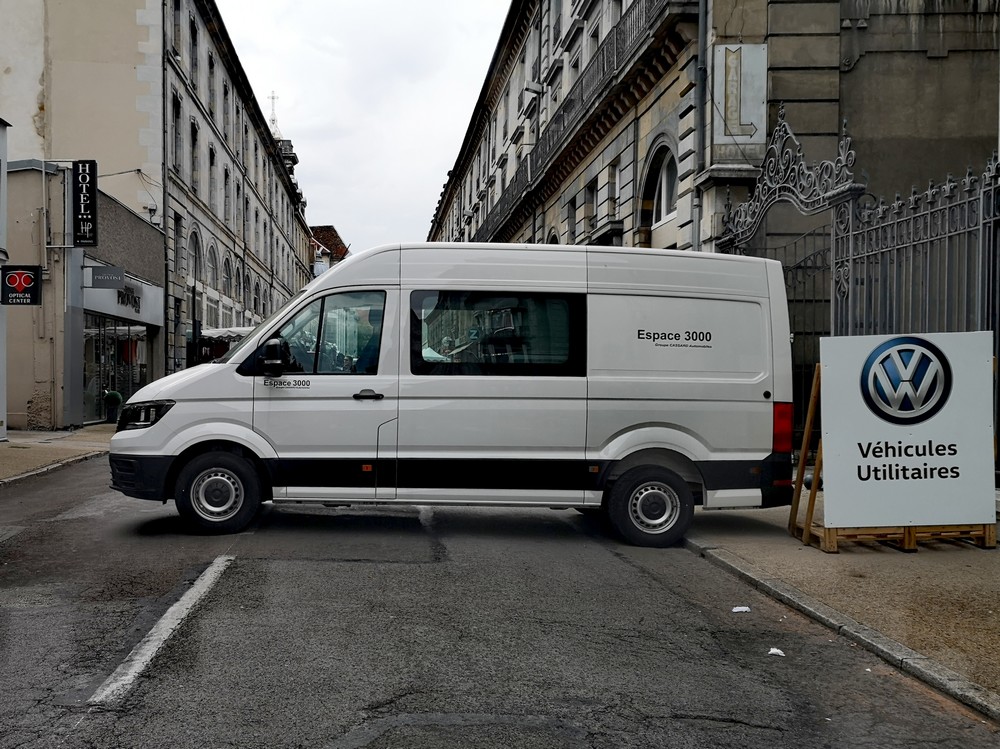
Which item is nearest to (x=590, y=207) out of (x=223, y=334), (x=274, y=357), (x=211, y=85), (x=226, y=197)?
(x=223, y=334)

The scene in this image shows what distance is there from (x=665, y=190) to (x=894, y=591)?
13755 mm

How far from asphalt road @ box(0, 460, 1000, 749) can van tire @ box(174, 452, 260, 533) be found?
21 centimetres

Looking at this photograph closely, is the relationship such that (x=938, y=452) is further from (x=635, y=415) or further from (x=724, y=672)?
(x=724, y=672)

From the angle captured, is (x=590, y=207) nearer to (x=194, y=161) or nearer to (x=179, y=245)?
(x=179, y=245)

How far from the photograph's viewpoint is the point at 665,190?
18734mm

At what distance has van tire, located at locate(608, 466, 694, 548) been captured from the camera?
25.0ft

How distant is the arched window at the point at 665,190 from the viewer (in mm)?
18328

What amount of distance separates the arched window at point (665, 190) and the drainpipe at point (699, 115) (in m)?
2.20

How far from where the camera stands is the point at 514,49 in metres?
36.7

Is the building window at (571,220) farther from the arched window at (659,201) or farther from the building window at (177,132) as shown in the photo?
the building window at (177,132)

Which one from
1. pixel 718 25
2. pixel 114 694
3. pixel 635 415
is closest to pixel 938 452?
pixel 635 415

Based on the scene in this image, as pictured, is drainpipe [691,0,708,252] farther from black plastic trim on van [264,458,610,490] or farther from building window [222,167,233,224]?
building window [222,167,233,224]

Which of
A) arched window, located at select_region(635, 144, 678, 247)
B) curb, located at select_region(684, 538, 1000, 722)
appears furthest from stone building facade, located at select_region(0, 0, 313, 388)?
curb, located at select_region(684, 538, 1000, 722)

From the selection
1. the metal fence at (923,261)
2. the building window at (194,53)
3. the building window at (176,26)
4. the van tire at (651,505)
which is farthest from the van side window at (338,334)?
the building window at (194,53)
